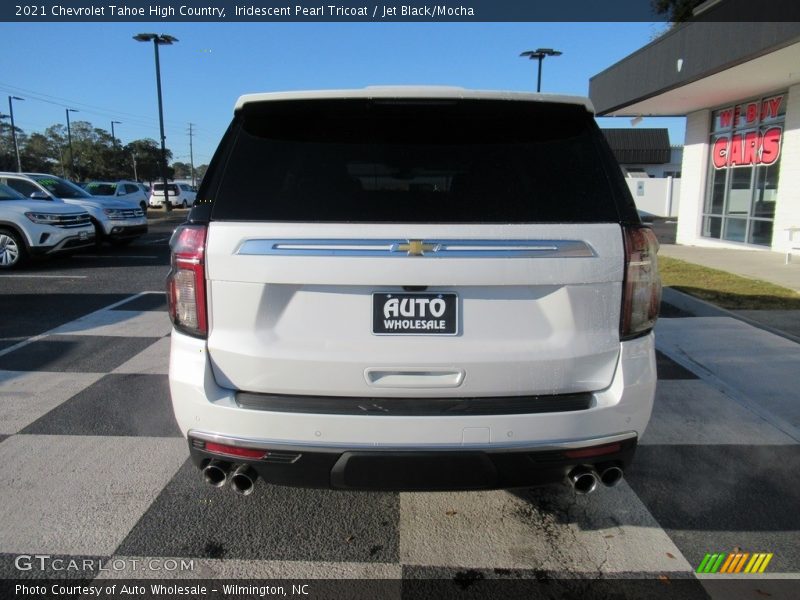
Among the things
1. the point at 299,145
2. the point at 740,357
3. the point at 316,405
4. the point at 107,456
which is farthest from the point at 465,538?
the point at 740,357

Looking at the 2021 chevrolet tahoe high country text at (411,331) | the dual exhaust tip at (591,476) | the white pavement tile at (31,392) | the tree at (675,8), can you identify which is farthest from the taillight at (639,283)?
the tree at (675,8)

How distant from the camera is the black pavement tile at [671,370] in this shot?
5090mm

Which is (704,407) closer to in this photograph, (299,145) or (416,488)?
(416,488)

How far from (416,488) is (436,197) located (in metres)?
1.14

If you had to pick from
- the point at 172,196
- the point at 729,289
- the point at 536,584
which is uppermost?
the point at 172,196

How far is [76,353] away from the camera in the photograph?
222 inches

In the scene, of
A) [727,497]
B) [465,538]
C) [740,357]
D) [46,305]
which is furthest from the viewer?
[46,305]

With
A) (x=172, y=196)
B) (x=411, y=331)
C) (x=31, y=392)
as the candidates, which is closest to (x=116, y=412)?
(x=31, y=392)

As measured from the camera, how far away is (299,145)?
2494 mm

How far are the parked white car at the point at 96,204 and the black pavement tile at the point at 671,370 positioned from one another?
37.6ft

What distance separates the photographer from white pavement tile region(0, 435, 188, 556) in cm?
277

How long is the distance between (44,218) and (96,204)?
9.32ft

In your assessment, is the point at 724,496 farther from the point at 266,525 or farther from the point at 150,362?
the point at 150,362

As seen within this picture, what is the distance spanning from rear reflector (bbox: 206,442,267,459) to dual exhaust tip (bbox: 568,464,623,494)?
124 centimetres
